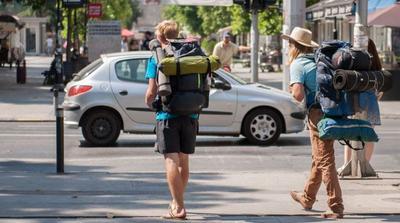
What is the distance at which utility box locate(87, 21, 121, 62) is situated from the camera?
34.5 m

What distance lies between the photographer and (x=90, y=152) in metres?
14.6

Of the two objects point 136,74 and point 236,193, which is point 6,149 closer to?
point 136,74

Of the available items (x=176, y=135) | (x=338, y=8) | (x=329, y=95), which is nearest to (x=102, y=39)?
(x=338, y=8)

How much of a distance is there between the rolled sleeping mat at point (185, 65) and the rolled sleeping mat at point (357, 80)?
115 cm

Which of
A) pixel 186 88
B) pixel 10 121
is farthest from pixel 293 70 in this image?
pixel 10 121

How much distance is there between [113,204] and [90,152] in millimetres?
5222

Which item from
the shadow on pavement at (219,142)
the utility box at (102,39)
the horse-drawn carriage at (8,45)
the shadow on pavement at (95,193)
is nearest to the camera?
the shadow on pavement at (95,193)

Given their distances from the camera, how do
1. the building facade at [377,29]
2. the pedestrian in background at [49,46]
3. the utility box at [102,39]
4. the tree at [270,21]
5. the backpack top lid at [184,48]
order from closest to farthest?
1. the backpack top lid at [184,48]
2. the building facade at [377,29]
3. the utility box at [102,39]
4. the tree at [270,21]
5. the pedestrian in background at [49,46]

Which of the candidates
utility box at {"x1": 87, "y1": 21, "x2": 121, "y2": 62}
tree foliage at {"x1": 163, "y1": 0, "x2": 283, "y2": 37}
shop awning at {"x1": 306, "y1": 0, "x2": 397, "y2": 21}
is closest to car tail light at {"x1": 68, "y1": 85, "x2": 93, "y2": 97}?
shop awning at {"x1": 306, "y1": 0, "x2": 397, "y2": 21}

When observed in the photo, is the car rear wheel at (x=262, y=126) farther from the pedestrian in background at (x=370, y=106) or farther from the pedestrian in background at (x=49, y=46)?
the pedestrian in background at (x=49, y=46)

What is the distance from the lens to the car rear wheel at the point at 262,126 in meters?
15.4

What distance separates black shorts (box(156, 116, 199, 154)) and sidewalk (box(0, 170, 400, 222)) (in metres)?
0.70

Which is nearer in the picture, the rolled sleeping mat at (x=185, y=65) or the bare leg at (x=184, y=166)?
the rolled sleeping mat at (x=185, y=65)

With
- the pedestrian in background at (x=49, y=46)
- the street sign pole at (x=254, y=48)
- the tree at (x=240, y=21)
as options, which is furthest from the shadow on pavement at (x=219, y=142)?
the pedestrian in background at (x=49, y=46)
